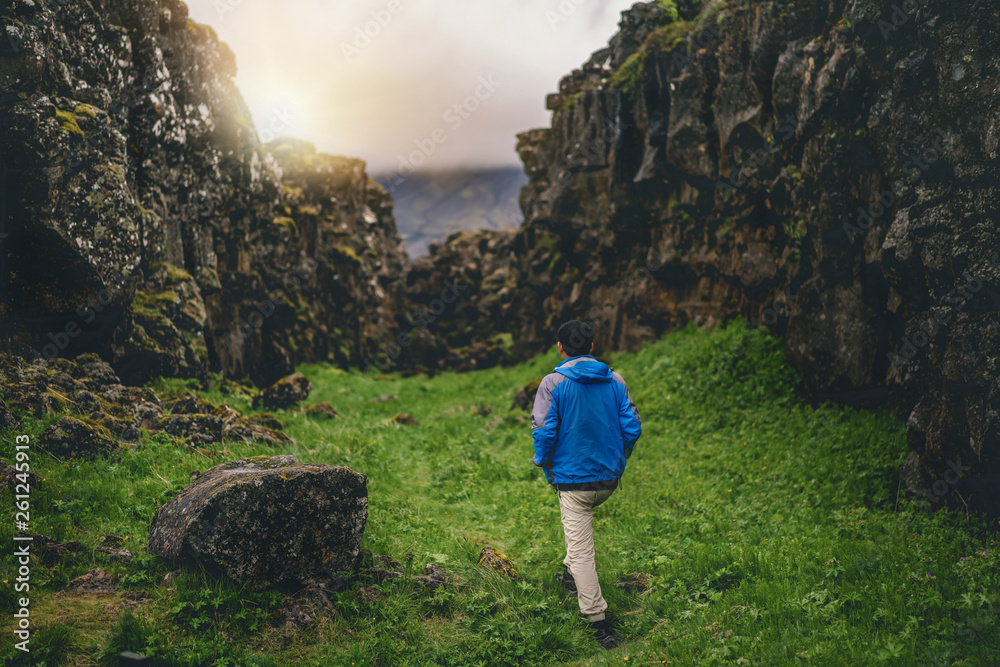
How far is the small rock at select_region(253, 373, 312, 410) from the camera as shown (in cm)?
1949

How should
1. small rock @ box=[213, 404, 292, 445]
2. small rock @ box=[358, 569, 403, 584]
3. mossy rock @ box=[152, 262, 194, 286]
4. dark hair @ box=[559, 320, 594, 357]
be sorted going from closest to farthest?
dark hair @ box=[559, 320, 594, 357], small rock @ box=[358, 569, 403, 584], small rock @ box=[213, 404, 292, 445], mossy rock @ box=[152, 262, 194, 286]

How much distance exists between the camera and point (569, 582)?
7.24 meters

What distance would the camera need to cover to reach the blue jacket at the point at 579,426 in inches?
254

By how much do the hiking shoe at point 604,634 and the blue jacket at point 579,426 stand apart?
1.75 meters

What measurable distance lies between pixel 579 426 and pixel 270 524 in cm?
398

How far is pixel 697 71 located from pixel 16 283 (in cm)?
2157

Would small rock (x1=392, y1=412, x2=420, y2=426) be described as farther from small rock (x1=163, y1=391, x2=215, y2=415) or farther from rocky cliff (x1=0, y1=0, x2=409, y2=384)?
rocky cliff (x1=0, y1=0, x2=409, y2=384)

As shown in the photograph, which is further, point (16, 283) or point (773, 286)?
point (773, 286)

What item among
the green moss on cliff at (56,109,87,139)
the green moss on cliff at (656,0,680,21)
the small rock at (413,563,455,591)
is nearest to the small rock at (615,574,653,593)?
the small rock at (413,563,455,591)

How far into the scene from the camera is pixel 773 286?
1678 centimetres

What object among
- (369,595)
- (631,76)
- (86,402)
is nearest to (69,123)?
(86,402)

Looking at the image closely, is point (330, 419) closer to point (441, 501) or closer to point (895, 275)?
point (441, 501)

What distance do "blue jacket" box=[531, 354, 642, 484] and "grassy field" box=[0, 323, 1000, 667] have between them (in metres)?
1.91

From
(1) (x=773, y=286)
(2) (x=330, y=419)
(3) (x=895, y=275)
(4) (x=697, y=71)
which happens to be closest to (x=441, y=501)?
(2) (x=330, y=419)
